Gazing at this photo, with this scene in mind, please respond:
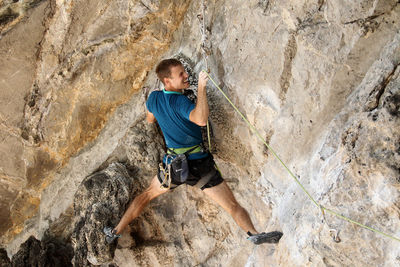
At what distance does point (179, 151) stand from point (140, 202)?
629 mm

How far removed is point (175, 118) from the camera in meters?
2.87

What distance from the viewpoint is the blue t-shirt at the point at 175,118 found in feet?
9.18

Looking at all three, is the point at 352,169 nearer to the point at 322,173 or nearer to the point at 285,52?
the point at 322,173

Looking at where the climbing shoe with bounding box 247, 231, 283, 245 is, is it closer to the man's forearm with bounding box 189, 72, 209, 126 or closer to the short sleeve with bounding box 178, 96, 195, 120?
the man's forearm with bounding box 189, 72, 209, 126

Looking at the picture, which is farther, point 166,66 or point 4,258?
point 4,258

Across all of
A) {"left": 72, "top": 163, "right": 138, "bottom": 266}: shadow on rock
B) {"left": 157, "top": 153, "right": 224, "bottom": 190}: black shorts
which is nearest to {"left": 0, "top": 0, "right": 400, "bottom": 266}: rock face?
{"left": 72, "top": 163, "right": 138, "bottom": 266}: shadow on rock

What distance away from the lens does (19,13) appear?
3.12m

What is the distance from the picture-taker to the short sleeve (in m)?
2.71

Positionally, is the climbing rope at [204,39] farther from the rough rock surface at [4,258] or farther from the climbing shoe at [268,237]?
the rough rock surface at [4,258]

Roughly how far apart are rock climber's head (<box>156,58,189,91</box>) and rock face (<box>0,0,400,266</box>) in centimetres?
20

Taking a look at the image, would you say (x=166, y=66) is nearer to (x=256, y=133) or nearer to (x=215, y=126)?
(x=215, y=126)

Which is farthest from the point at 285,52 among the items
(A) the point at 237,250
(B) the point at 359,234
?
(A) the point at 237,250

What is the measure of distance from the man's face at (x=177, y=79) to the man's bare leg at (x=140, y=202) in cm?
85

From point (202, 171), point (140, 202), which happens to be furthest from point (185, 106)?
point (140, 202)
